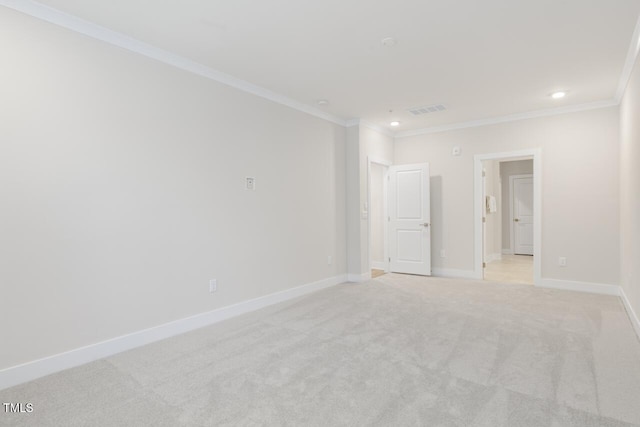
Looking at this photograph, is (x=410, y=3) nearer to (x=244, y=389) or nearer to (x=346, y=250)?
(x=244, y=389)

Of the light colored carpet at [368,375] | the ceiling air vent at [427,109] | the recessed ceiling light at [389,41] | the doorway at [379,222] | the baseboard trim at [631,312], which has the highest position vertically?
the recessed ceiling light at [389,41]

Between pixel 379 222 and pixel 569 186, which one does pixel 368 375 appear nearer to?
pixel 569 186

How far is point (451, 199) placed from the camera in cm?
601

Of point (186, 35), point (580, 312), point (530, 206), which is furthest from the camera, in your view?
point (530, 206)

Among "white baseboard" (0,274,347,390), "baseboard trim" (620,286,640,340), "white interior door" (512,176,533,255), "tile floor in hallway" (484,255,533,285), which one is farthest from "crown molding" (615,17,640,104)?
"white interior door" (512,176,533,255)

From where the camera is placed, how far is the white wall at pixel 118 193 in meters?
2.42

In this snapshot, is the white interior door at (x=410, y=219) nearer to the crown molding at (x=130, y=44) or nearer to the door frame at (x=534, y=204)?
the door frame at (x=534, y=204)

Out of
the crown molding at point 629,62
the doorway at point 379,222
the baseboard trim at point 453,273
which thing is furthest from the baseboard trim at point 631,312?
the doorway at point 379,222

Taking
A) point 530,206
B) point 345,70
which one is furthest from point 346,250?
point 530,206

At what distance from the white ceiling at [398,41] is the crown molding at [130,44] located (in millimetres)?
71

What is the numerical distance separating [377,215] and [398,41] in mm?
4212

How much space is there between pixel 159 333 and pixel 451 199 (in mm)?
4963

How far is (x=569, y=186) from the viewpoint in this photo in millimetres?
4938

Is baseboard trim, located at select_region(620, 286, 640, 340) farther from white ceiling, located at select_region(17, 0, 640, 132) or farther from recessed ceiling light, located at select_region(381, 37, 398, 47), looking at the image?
recessed ceiling light, located at select_region(381, 37, 398, 47)
